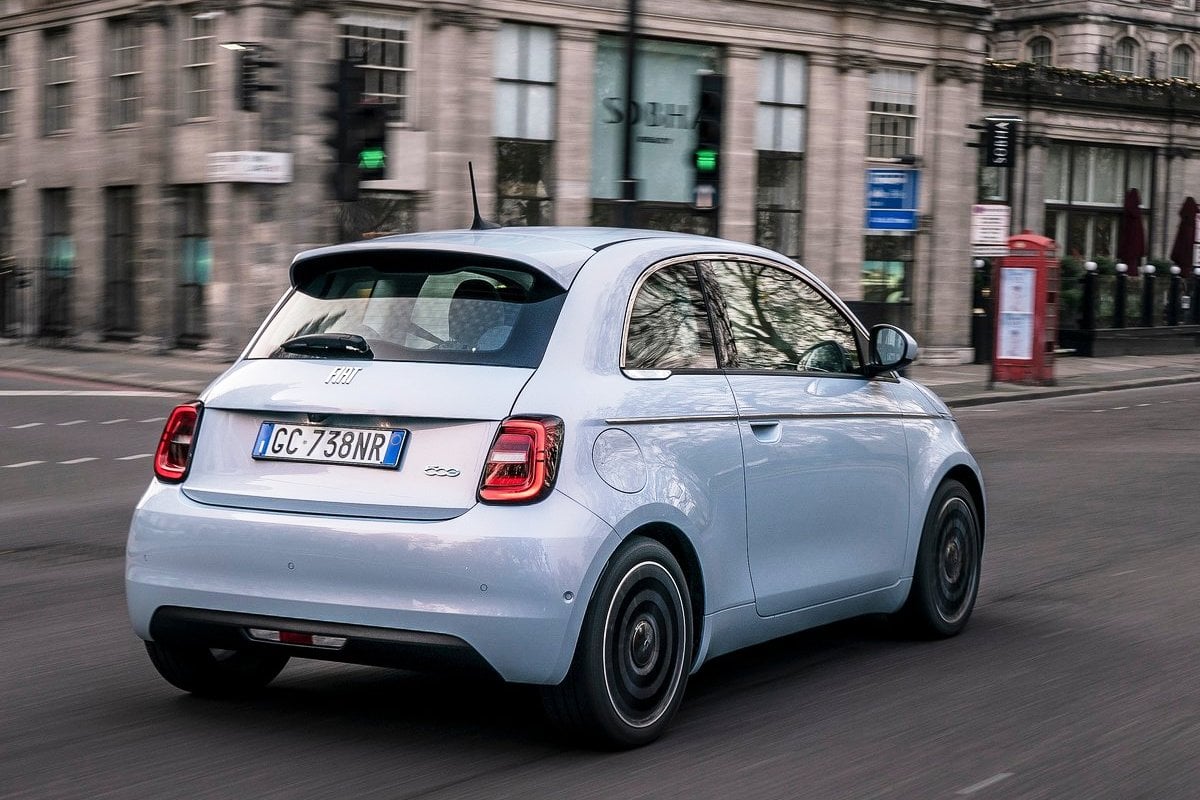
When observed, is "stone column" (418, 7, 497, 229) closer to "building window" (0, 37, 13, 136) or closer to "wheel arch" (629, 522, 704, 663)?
"building window" (0, 37, 13, 136)

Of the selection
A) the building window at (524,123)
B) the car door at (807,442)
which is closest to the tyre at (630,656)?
the car door at (807,442)

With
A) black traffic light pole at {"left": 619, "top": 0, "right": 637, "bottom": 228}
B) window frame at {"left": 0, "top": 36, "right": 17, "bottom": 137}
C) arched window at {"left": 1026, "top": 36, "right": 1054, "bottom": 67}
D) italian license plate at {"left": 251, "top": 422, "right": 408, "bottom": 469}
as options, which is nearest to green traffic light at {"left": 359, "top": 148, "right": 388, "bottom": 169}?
black traffic light pole at {"left": 619, "top": 0, "right": 637, "bottom": 228}

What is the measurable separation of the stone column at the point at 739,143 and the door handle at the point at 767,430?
23.9 metres

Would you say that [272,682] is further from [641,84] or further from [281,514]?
[641,84]

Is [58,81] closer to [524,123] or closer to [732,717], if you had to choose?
[524,123]

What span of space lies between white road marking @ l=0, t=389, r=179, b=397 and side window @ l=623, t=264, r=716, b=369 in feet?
52.7

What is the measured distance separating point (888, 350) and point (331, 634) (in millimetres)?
2694

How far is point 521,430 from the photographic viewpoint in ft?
16.5

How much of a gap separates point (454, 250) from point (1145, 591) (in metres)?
4.46

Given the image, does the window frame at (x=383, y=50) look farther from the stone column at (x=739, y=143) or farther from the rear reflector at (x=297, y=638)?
the rear reflector at (x=297, y=638)

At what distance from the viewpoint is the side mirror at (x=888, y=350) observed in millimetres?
6738

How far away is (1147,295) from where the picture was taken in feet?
117

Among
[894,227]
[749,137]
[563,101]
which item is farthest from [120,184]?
[894,227]

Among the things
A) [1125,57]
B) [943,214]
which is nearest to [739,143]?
[943,214]
